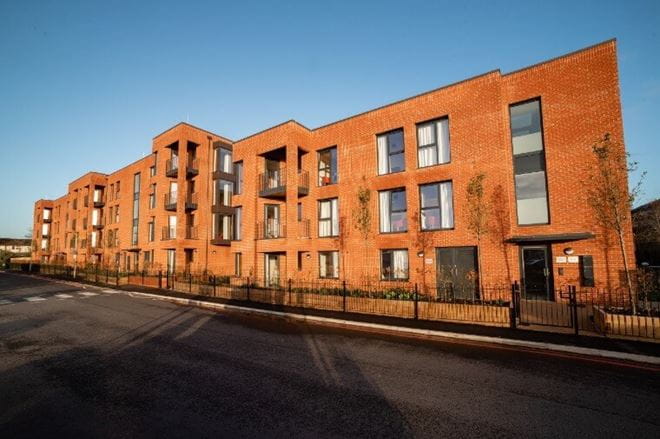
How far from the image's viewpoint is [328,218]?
63.3 ft

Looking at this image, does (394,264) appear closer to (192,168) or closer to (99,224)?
(192,168)

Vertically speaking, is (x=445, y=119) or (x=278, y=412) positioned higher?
(x=445, y=119)

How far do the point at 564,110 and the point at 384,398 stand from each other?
14.4 metres

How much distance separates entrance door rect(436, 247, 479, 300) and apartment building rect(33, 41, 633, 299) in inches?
2.0

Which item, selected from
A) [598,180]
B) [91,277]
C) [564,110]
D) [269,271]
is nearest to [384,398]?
[598,180]

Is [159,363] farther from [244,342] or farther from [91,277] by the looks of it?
[91,277]

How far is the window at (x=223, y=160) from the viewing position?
28922 millimetres

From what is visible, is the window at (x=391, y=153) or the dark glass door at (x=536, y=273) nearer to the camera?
the dark glass door at (x=536, y=273)

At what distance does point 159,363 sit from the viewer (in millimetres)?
7039

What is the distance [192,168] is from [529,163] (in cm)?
2639

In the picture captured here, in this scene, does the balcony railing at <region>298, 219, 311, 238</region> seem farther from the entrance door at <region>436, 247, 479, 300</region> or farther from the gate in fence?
the gate in fence

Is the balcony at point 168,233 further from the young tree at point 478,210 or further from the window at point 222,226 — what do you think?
the young tree at point 478,210

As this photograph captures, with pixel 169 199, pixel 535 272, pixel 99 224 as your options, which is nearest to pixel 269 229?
pixel 169 199

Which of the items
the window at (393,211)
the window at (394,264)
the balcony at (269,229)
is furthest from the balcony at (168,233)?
the window at (394,264)
